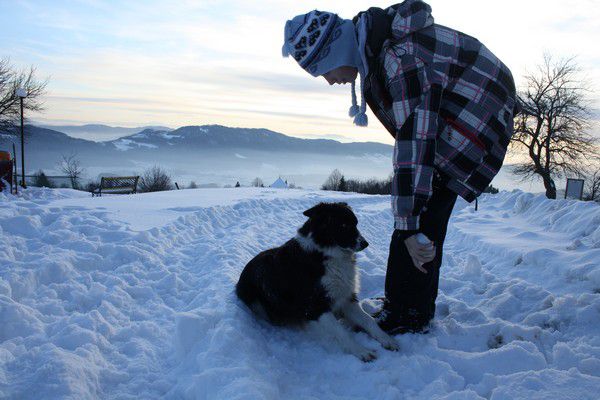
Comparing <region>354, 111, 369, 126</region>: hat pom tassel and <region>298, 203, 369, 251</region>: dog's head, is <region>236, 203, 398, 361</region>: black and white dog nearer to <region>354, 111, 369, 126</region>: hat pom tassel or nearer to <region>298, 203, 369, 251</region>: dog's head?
<region>298, 203, 369, 251</region>: dog's head

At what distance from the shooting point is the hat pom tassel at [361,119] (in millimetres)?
3385

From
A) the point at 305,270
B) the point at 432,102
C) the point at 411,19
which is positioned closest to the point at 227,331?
the point at 305,270

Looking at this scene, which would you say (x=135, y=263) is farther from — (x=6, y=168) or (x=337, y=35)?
(x=6, y=168)

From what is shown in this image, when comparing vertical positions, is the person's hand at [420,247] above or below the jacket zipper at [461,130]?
below

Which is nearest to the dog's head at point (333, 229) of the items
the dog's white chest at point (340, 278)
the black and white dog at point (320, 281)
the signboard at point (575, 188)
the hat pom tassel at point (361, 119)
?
the black and white dog at point (320, 281)

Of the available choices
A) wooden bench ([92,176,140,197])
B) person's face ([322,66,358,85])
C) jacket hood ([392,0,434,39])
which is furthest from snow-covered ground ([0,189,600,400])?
wooden bench ([92,176,140,197])

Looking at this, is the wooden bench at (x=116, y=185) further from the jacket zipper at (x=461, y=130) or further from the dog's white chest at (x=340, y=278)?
the jacket zipper at (x=461, y=130)

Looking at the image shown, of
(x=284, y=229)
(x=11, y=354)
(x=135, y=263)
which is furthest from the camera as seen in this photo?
(x=284, y=229)

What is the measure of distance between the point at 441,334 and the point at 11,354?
3.79 m

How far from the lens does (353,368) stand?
3537mm

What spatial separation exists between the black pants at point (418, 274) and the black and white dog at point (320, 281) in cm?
29

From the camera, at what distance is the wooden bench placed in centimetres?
2382

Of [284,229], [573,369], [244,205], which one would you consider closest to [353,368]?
[573,369]

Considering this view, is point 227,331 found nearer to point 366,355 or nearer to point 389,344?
point 366,355
